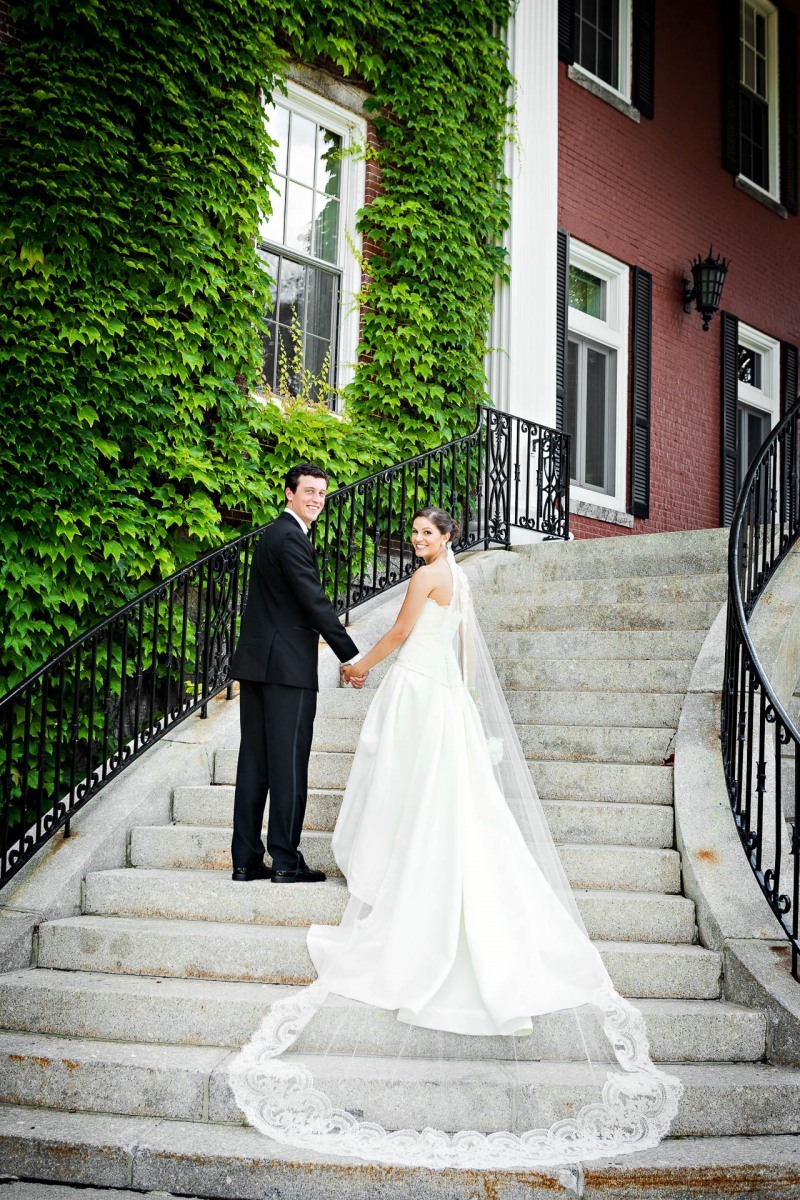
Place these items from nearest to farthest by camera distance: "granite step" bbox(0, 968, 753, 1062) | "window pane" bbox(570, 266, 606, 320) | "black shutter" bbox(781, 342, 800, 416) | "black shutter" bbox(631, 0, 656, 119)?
"granite step" bbox(0, 968, 753, 1062), "window pane" bbox(570, 266, 606, 320), "black shutter" bbox(631, 0, 656, 119), "black shutter" bbox(781, 342, 800, 416)

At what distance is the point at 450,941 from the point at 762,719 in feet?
5.71

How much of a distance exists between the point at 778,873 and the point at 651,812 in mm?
867

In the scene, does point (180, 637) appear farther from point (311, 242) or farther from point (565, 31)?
point (565, 31)

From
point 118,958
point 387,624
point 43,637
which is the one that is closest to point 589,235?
point 387,624

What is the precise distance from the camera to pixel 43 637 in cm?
678

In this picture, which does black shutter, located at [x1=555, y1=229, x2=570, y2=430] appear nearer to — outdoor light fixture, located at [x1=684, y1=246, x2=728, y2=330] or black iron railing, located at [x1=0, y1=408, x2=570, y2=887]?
black iron railing, located at [x1=0, y1=408, x2=570, y2=887]

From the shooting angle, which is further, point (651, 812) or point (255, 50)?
point (255, 50)

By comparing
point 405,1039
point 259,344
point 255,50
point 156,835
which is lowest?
point 405,1039

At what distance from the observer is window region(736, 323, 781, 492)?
14016 millimetres

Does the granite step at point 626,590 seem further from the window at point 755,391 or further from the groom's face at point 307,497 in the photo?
the window at point 755,391

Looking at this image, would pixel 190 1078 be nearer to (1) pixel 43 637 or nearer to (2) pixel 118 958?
(2) pixel 118 958

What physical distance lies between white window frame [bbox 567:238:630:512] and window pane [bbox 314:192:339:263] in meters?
3.03

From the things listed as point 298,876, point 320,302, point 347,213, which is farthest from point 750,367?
point 298,876

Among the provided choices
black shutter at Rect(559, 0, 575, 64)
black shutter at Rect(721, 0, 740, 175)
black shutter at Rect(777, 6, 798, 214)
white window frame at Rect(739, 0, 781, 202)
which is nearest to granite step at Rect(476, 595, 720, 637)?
black shutter at Rect(559, 0, 575, 64)
